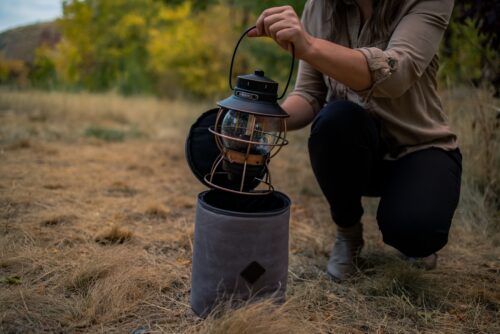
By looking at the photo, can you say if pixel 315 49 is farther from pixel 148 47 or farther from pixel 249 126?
pixel 148 47

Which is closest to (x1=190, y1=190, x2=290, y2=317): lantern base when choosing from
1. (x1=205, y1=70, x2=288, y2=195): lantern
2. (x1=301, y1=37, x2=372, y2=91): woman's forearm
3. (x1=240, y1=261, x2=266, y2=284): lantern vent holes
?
(x1=240, y1=261, x2=266, y2=284): lantern vent holes

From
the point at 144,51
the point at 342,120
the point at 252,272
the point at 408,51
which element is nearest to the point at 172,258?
the point at 252,272

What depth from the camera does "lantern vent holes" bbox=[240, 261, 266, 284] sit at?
141 cm

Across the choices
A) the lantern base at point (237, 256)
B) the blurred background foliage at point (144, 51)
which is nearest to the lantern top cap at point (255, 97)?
the lantern base at point (237, 256)

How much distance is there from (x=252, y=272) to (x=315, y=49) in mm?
707

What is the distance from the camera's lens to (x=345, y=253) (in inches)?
78.1

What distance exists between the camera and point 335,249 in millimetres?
2029

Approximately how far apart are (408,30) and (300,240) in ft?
4.19

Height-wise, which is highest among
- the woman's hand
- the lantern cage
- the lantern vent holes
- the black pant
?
the woman's hand

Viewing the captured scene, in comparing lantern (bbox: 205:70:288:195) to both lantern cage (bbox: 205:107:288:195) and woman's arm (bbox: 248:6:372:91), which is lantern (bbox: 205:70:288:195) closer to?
lantern cage (bbox: 205:107:288:195)

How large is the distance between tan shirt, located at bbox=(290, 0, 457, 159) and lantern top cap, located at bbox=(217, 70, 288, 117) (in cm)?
32

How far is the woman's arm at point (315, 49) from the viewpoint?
1.35m

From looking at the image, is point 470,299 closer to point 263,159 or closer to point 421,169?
point 421,169

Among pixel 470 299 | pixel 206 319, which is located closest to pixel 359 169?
pixel 470 299
